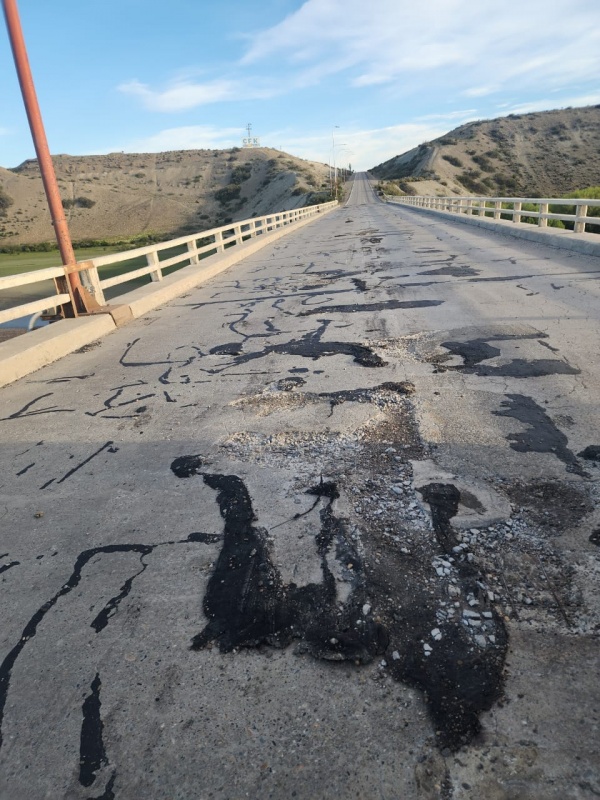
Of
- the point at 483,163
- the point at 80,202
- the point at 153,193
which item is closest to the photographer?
the point at 80,202

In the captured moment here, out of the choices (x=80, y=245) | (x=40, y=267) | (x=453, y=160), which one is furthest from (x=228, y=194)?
(x=40, y=267)

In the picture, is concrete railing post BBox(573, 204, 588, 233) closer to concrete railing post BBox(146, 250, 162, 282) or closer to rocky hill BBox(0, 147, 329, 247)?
concrete railing post BBox(146, 250, 162, 282)

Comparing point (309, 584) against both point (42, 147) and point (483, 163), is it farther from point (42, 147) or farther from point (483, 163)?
point (483, 163)

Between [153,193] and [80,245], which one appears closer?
[80,245]

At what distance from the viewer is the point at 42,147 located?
8.23 metres

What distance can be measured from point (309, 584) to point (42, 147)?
28.4 ft

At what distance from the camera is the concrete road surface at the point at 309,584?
1.72 m

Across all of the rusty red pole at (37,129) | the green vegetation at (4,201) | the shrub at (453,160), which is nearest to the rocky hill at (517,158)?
the shrub at (453,160)

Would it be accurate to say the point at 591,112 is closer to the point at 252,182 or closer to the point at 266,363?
the point at 252,182

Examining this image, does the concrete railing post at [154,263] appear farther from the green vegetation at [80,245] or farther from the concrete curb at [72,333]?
the green vegetation at [80,245]

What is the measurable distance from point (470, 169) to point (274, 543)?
119537 millimetres

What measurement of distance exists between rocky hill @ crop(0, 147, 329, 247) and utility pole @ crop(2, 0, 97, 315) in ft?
276

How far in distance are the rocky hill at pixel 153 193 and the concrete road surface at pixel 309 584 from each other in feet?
292

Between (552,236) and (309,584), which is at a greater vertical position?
(552,236)
